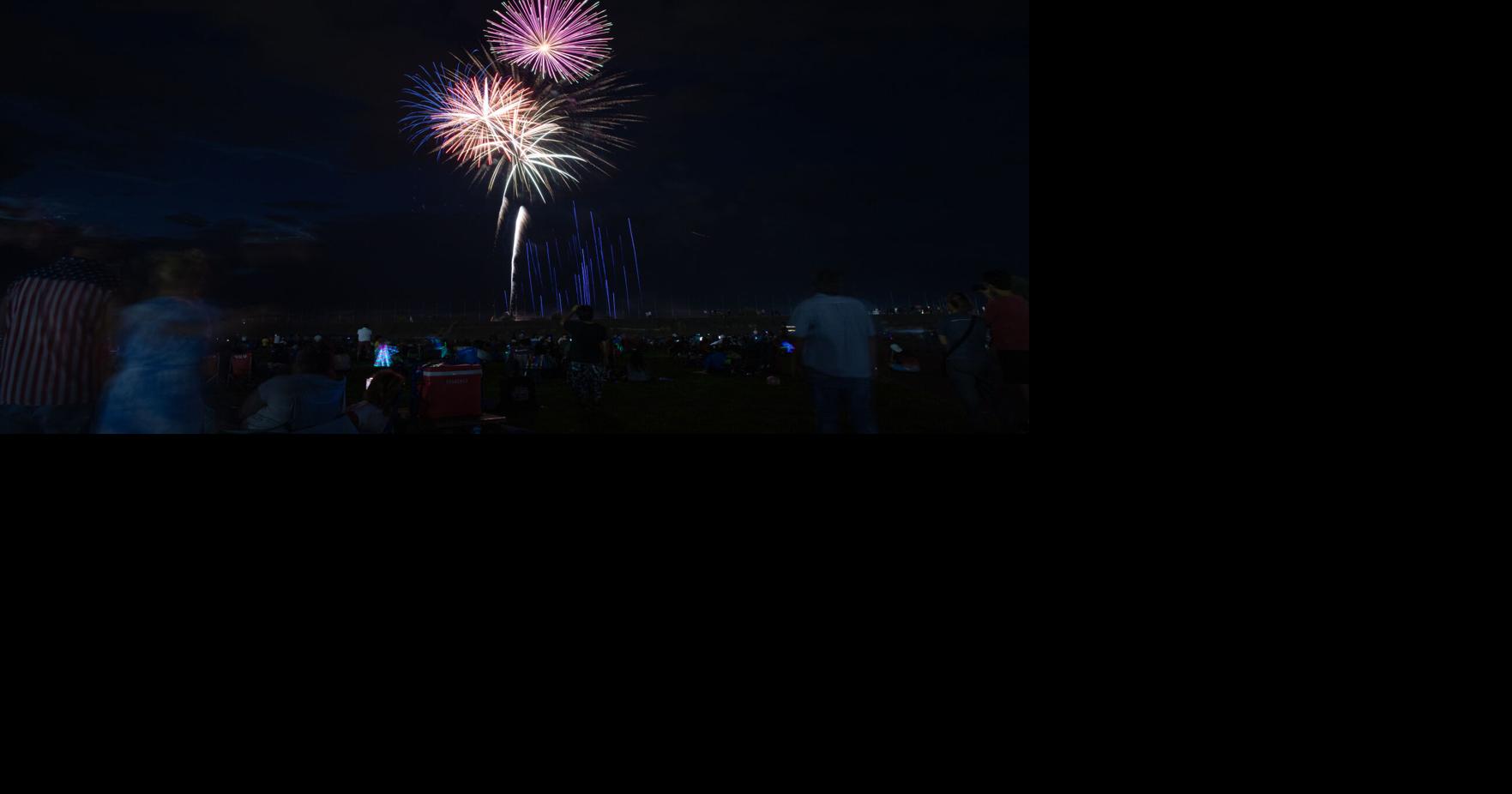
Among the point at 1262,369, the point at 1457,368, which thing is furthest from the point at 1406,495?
the point at 1262,369

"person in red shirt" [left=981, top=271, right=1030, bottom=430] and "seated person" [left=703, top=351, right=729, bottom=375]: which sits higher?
"person in red shirt" [left=981, top=271, right=1030, bottom=430]

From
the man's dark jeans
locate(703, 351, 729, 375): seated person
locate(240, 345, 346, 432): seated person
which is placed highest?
locate(240, 345, 346, 432): seated person

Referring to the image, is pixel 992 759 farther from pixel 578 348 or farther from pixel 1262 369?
pixel 578 348

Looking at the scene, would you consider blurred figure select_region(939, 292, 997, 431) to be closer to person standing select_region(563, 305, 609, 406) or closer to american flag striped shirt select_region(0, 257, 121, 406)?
person standing select_region(563, 305, 609, 406)

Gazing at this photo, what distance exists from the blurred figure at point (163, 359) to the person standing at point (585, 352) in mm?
4361

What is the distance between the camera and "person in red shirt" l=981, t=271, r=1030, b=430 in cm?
435

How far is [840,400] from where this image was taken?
4051 millimetres

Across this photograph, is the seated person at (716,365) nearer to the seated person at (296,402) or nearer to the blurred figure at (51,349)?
the seated person at (296,402)

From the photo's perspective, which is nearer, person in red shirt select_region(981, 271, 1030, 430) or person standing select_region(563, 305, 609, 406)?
person in red shirt select_region(981, 271, 1030, 430)

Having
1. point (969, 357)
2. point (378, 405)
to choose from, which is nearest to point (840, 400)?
point (969, 357)

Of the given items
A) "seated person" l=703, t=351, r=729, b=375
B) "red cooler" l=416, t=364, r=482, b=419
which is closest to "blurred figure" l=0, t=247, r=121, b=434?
"red cooler" l=416, t=364, r=482, b=419

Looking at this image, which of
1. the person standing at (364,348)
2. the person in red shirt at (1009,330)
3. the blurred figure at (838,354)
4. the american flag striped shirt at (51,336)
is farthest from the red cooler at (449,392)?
the person standing at (364,348)

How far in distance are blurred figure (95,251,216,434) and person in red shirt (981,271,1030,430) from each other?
14.7ft

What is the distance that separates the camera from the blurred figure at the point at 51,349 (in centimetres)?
273
